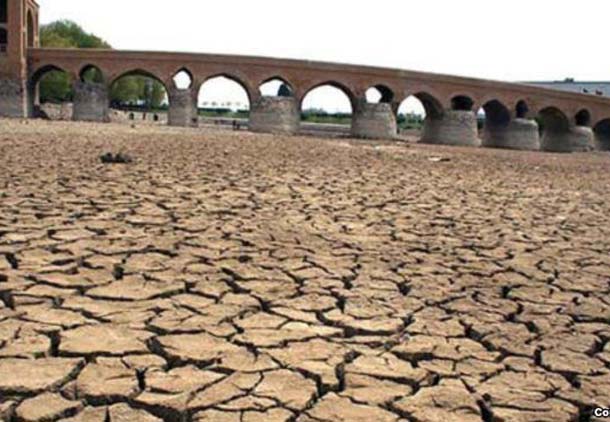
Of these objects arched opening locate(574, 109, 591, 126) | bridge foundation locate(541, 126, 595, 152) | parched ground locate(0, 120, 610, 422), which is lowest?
parched ground locate(0, 120, 610, 422)

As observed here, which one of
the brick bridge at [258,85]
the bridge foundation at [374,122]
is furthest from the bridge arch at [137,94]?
the bridge foundation at [374,122]

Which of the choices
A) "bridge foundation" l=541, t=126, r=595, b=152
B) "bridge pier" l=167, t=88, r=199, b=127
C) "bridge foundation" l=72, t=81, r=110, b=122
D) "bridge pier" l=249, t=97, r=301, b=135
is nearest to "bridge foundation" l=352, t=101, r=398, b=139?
"bridge pier" l=249, t=97, r=301, b=135

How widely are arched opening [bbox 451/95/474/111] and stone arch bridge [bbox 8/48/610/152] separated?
0.12 m

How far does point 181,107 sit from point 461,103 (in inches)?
664

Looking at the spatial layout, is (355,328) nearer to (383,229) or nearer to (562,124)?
(383,229)

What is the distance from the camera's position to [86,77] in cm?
3997

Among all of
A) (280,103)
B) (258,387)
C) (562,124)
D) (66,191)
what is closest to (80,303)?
(258,387)

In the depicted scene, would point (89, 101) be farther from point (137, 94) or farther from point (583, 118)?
point (583, 118)

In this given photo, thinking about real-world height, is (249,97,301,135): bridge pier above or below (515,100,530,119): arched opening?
below

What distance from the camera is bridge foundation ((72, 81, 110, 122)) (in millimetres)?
32469

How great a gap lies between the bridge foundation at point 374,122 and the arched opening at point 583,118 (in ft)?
46.6

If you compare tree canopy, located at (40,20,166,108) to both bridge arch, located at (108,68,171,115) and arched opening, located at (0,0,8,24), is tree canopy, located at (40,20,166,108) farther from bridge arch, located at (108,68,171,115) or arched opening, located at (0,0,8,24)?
arched opening, located at (0,0,8,24)

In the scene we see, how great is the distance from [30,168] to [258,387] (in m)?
8.08

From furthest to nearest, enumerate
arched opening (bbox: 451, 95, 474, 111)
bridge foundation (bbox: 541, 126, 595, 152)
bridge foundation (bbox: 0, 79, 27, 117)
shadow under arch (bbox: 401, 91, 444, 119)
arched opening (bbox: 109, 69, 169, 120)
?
1. arched opening (bbox: 109, 69, 169, 120)
2. bridge foundation (bbox: 541, 126, 595, 152)
3. arched opening (bbox: 451, 95, 474, 111)
4. shadow under arch (bbox: 401, 91, 444, 119)
5. bridge foundation (bbox: 0, 79, 27, 117)
